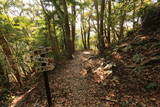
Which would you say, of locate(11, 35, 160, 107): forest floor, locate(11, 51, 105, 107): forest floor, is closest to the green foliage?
locate(11, 35, 160, 107): forest floor

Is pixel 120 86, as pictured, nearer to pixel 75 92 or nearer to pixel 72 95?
pixel 75 92

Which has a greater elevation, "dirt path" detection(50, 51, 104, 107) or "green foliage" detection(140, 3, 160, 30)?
"green foliage" detection(140, 3, 160, 30)

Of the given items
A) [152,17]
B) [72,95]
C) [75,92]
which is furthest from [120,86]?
[152,17]

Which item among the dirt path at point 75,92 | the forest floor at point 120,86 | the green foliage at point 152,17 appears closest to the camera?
the forest floor at point 120,86

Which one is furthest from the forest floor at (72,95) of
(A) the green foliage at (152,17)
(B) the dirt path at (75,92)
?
(A) the green foliage at (152,17)

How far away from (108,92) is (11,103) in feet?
16.5

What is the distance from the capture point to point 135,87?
3520mm

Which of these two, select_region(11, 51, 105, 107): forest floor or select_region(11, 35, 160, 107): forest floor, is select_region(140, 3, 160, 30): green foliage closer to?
select_region(11, 35, 160, 107): forest floor

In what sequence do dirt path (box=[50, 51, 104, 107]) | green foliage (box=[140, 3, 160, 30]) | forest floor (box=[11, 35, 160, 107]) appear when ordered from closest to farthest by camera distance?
1. forest floor (box=[11, 35, 160, 107])
2. dirt path (box=[50, 51, 104, 107])
3. green foliage (box=[140, 3, 160, 30])

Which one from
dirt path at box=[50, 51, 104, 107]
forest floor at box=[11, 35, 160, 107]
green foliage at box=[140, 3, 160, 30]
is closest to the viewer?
forest floor at box=[11, 35, 160, 107]

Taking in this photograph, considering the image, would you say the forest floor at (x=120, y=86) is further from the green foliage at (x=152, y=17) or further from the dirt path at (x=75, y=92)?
the green foliage at (x=152, y=17)

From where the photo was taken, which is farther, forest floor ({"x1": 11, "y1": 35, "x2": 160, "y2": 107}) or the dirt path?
the dirt path

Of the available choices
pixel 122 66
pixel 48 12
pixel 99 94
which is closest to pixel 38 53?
pixel 99 94

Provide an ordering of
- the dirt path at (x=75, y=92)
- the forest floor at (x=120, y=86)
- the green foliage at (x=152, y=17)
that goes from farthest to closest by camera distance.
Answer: the green foliage at (x=152, y=17)
the dirt path at (x=75, y=92)
the forest floor at (x=120, y=86)
